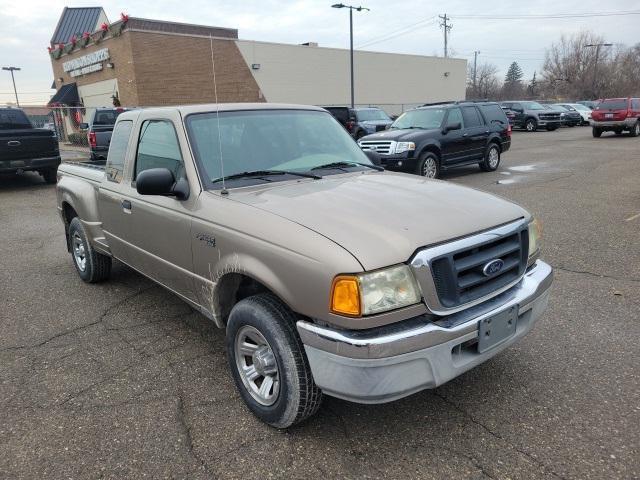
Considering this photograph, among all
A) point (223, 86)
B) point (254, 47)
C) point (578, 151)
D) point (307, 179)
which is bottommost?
point (578, 151)

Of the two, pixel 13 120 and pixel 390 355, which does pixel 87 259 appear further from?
pixel 13 120

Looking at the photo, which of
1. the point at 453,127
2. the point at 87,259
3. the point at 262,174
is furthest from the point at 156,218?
the point at 453,127

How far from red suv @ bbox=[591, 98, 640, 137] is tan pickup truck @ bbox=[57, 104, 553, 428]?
79.7 feet

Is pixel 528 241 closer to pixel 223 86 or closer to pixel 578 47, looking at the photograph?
pixel 223 86

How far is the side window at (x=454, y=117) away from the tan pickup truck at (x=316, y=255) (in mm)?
8974

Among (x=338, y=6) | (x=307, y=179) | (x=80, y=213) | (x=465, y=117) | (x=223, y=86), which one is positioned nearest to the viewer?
(x=307, y=179)

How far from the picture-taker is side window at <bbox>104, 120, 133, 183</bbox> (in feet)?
14.1

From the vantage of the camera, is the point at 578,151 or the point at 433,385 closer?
the point at 433,385

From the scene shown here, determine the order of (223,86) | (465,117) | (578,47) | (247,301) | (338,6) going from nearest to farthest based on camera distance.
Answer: (247,301), (465,117), (338,6), (223,86), (578,47)

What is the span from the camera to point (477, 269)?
2643 millimetres

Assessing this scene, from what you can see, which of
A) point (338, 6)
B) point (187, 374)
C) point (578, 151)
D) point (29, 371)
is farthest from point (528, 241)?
point (338, 6)

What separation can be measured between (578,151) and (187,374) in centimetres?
1874

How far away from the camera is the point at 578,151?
1841 centimetres

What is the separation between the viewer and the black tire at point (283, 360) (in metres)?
2.57
